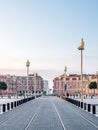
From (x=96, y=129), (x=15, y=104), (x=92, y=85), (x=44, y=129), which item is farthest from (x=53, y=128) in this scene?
(x=92, y=85)

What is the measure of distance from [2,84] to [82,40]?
139 meters

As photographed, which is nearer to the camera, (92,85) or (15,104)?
(15,104)

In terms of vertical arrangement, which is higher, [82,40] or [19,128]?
[82,40]

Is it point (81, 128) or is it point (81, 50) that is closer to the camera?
point (81, 128)

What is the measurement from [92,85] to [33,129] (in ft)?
548

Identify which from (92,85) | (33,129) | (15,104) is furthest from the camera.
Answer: (92,85)

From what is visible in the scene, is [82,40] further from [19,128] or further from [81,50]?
[19,128]

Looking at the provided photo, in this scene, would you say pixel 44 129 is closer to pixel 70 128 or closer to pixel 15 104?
pixel 70 128

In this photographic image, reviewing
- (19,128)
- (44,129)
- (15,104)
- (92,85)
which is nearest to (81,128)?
(44,129)

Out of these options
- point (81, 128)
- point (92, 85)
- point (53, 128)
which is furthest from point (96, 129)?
point (92, 85)

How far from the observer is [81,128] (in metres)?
22.7

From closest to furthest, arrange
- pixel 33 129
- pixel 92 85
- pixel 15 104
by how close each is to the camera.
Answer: pixel 33 129 → pixel 15 104 → pixel 92 85

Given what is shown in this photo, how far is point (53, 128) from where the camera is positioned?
22.6 meters

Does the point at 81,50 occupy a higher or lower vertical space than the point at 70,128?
higher
